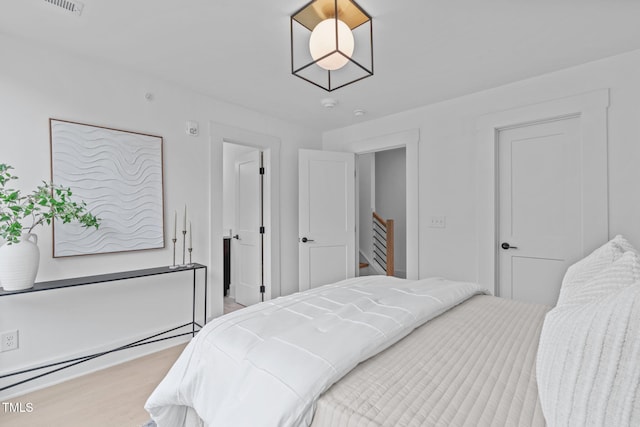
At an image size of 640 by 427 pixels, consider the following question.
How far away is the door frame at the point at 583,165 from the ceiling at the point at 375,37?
11.9 inches

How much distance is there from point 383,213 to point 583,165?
11.8 feet

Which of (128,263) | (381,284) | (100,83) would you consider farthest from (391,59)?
(128,263)

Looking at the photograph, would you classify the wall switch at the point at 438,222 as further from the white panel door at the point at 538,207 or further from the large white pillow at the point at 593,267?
the large white pillow at the point at 593,267

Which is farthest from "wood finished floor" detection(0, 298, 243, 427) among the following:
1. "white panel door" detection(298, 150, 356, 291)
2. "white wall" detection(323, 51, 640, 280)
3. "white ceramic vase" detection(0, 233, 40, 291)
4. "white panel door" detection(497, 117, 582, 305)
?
"white panel door" detection(497, 117, 582, 305)

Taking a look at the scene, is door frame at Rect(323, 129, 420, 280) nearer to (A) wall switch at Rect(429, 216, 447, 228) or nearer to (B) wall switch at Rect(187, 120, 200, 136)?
(A) wall switch at Rect(429, 216, 447, 228)

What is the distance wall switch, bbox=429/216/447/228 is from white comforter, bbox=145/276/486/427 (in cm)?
165

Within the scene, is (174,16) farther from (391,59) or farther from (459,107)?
(459,107)

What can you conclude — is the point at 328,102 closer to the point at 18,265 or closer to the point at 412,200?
the point at 412,200

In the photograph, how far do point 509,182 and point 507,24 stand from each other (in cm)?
143

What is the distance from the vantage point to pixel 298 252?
386 centimetres

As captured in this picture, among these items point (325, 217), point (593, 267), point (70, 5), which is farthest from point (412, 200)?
point (70, 5)

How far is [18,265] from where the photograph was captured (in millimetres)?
1841

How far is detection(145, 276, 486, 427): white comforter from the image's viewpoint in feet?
2.92

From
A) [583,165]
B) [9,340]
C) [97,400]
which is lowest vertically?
[97,400]
